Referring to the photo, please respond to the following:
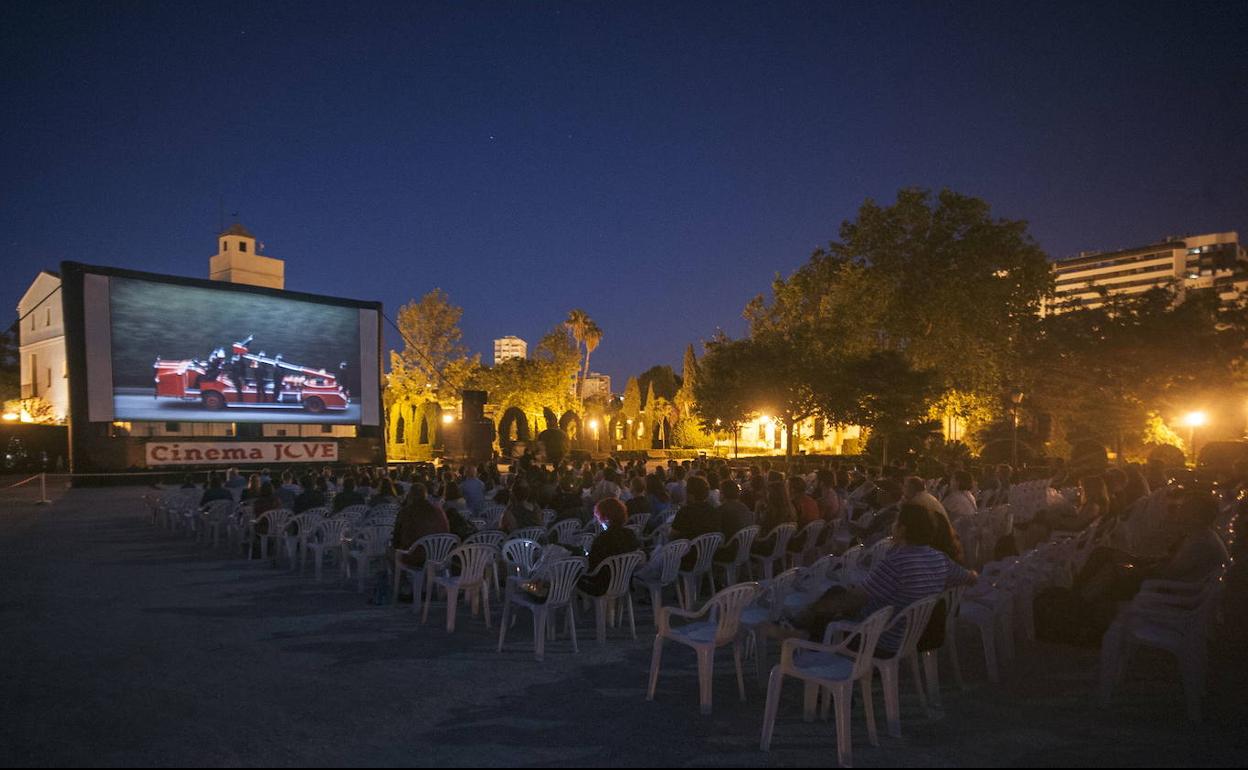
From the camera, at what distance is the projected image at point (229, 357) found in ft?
71.9

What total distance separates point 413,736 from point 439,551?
3022mm

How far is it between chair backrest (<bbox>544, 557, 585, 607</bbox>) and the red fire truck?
21875 mm

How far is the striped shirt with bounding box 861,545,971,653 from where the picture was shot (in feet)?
13.5

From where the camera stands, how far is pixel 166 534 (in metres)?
12.4

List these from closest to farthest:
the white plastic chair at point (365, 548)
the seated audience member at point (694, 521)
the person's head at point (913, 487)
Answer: the person's head at point (913, 487) < the seated audience member at point (694, 521) < the white plastic chair at point (365, 548)

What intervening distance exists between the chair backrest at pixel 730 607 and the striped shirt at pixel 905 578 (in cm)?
73

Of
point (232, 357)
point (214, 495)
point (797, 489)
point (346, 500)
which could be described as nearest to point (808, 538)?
point (797, 489)

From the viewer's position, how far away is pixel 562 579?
18.5 feet

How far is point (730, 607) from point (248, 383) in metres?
24.0

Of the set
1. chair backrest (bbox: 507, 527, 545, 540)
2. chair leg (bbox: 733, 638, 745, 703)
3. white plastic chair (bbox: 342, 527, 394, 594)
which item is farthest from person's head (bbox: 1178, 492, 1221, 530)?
white plastic chair (bbox: 342, 527, 394, 594)

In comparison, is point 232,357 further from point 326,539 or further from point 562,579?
point 562,579

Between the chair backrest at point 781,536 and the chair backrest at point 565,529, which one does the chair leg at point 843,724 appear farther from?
the chair backrest at point 565,529

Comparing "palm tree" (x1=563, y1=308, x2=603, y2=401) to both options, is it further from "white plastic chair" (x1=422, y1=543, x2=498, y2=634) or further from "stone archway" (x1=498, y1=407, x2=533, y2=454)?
"white plastic chair" (x1=422, y1=543, x2=498, y2=634)

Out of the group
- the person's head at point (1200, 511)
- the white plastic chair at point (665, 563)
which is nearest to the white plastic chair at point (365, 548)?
the white plastic chair at point (665, 563)
